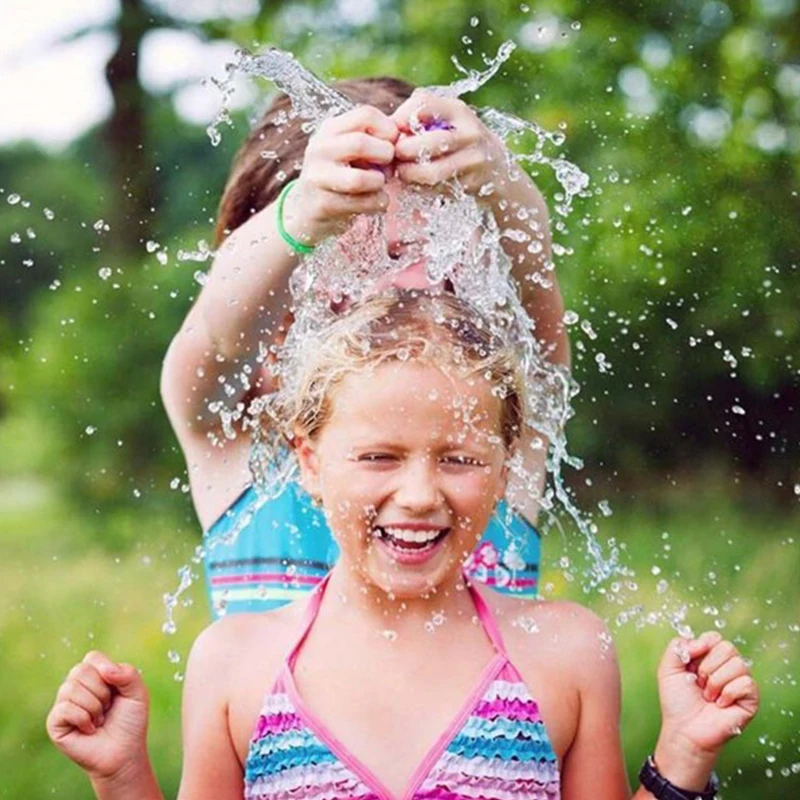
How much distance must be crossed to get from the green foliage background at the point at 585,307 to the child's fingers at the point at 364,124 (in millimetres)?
3954

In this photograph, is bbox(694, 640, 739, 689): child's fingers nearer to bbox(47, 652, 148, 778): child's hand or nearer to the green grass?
bbox(47, 652, 148, 778): child's hand

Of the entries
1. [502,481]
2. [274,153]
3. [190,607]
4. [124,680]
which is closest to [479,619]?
[502,481]

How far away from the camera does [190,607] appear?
681cm

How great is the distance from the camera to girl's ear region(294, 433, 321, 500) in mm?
2197

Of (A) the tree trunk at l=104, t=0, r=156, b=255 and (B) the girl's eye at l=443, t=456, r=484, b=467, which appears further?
(A) the tree trunk at l=104, t=0, r=156, b=255

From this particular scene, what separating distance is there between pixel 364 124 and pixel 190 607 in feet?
16.0

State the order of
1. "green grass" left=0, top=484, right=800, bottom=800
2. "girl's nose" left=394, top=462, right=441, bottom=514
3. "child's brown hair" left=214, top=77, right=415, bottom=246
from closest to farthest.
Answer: "girl's nose" left=394, top=462, right=441, bottom=514, "child's brown hair" left=214, top=77, right=415, bottom=246, "green grass" left=0, top=484, right=800, bottom=800

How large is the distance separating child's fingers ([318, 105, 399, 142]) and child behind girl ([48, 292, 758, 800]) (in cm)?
22

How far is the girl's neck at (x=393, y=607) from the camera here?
2186 millimetres

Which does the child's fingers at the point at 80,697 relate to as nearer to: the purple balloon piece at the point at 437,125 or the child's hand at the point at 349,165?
the child's hand at the point at 349,165

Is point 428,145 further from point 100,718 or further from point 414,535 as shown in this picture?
point 100,718

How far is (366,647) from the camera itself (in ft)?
7.17

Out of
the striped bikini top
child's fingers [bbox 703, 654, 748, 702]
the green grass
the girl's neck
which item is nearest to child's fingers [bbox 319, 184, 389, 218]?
the girl's neck

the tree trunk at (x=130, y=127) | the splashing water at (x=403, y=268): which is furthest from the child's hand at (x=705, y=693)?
the tree trunk at (x=130, y=127)
